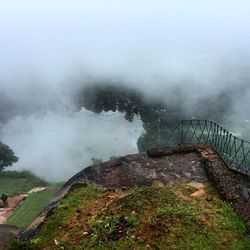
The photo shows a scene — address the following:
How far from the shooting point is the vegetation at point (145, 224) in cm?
1174

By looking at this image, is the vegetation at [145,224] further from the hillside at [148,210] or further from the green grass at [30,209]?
the green grass at [30,209]

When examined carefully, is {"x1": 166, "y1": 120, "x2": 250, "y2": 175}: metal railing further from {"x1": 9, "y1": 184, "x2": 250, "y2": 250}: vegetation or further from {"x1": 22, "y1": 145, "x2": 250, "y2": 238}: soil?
{"x1": 9, "y1": 184, "x2": 250, "y2": 250}: vegetation

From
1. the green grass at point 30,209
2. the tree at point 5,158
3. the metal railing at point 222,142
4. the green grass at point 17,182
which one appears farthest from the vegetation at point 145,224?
the tree at point 5,158

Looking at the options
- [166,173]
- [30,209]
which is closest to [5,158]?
[30,209]

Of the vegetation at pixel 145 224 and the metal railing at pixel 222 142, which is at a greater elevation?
the metal railing at pixel 222 142

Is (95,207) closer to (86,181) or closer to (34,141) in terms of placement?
(86,181)

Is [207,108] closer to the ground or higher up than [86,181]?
closer to the ground

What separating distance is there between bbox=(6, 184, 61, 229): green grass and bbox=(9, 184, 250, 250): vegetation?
46.6 ft

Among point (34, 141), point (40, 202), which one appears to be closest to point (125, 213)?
point (40, 202)

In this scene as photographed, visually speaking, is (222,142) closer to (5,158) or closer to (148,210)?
(148,210)

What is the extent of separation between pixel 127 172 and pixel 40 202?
18927 millimetres

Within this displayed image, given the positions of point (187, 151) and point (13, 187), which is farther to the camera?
point (13, 187)

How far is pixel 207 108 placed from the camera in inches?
2911

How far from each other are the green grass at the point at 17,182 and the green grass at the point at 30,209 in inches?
166
